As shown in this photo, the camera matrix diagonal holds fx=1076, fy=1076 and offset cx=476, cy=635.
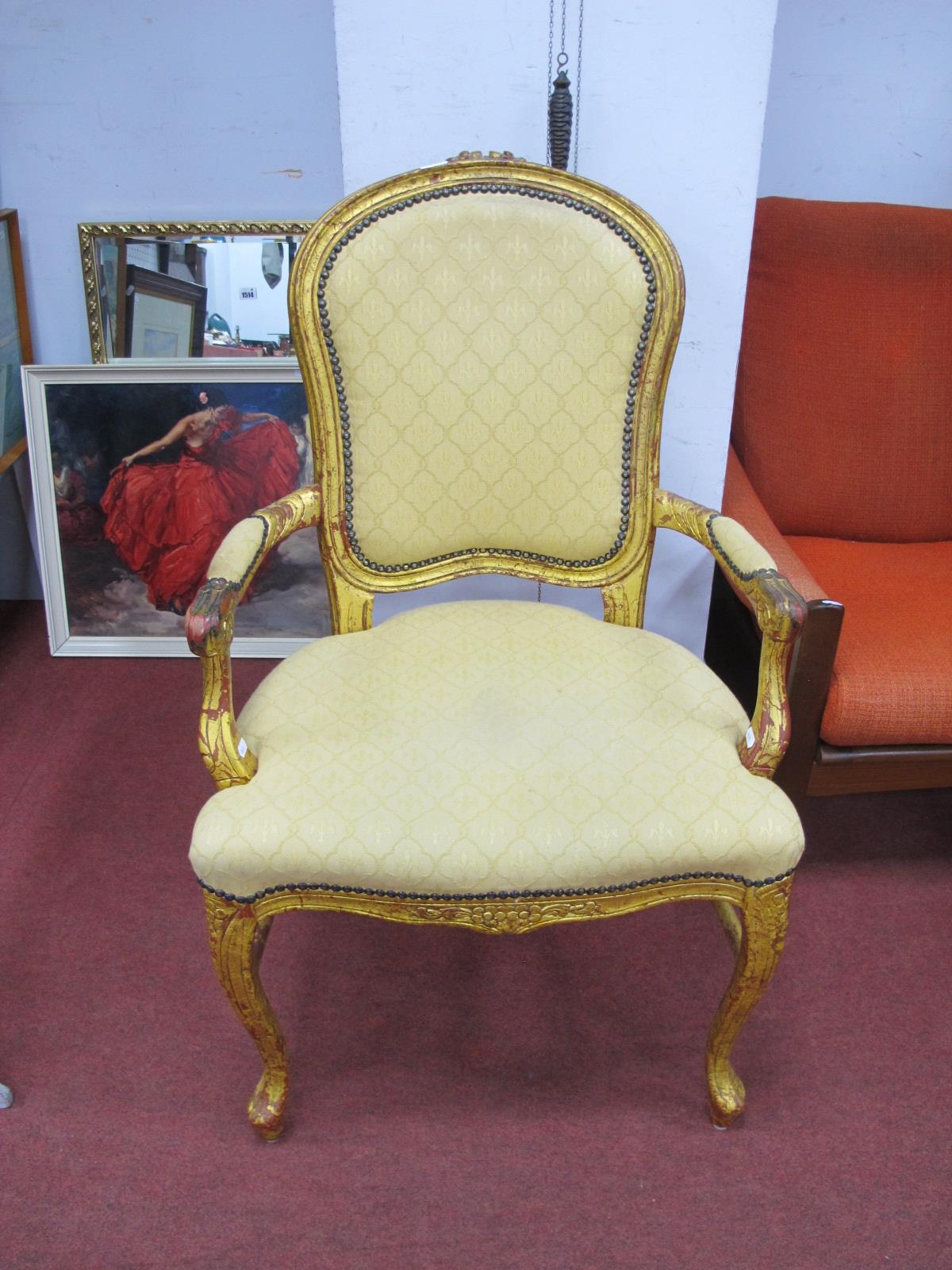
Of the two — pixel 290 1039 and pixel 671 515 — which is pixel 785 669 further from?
pixel 290 1039

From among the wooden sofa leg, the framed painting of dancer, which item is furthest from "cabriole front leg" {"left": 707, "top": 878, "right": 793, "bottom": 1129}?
the framed painting of dancer

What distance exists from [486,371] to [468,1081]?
95 cm

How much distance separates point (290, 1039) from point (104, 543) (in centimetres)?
123

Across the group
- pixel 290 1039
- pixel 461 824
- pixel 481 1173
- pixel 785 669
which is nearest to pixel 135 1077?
pixel 290 1039

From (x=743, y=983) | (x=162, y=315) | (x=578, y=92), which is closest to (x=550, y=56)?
(x=578, y=92)

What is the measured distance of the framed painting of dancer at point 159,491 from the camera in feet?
7.23

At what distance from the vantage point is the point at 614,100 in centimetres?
154

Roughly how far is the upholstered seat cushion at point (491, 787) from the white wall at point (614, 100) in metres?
0.72

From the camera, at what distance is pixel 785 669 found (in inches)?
48.9

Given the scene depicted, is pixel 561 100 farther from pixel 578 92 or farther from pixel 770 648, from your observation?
pixel 770 648

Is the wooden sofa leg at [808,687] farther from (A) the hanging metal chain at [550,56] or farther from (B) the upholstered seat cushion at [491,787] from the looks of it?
(A) the hanging metal chain at [550,56]

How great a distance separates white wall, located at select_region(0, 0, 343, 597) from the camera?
202 cm

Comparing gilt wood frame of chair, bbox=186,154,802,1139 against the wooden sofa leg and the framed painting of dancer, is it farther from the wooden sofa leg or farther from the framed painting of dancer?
the framed painting of dancer

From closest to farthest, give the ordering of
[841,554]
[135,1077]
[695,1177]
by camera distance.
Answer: [695,1177] → [135,1077] → [841,554]
